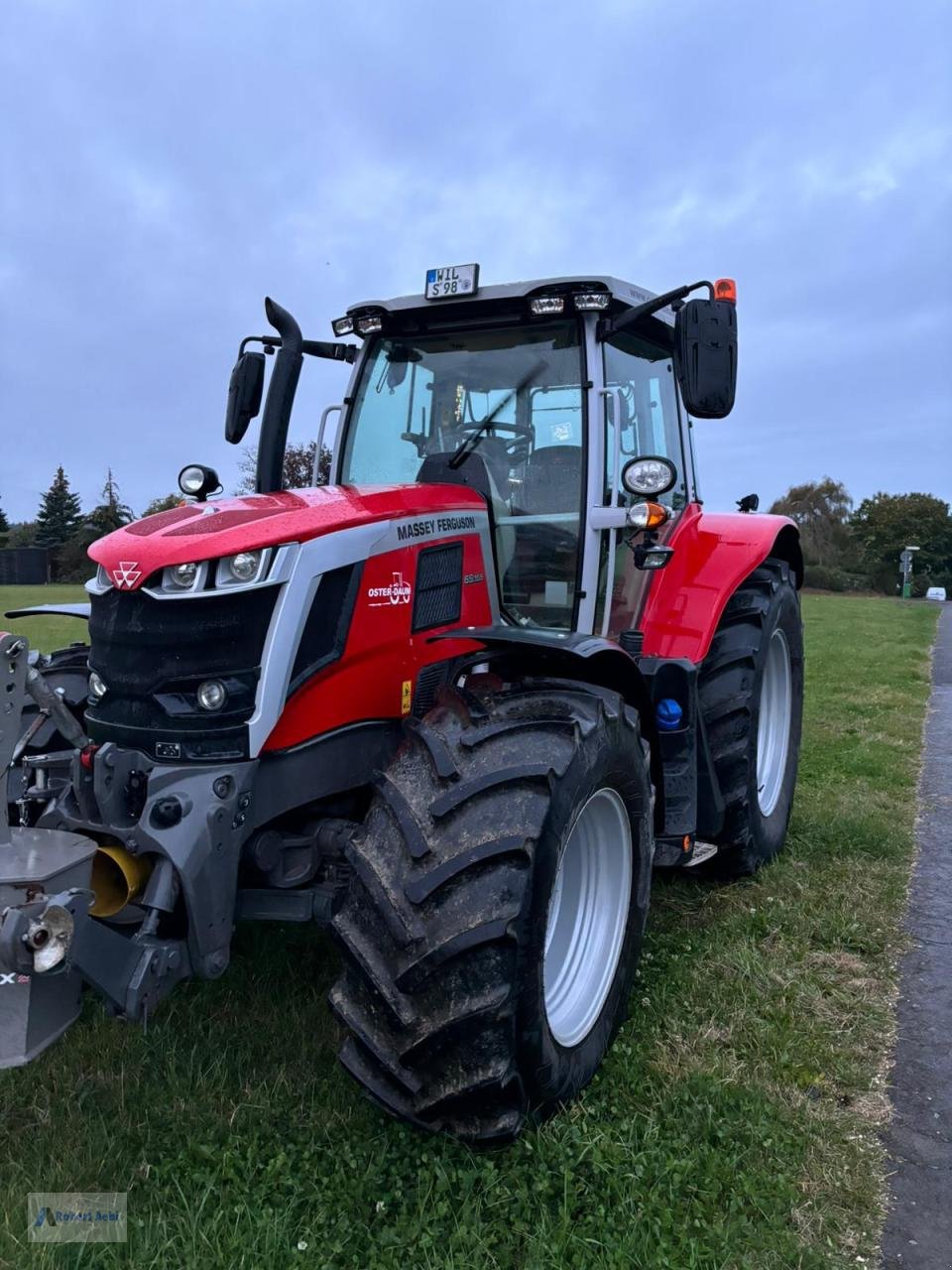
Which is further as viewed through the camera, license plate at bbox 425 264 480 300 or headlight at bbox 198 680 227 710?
license plate at bbox 425 264 480 300

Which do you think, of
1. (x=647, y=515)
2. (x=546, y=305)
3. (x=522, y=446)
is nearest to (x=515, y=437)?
(x=522, y=446)

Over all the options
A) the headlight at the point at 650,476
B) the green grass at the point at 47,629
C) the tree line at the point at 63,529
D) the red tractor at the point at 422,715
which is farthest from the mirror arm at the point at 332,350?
the tree line at the point at 63,529

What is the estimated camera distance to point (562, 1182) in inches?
94.8

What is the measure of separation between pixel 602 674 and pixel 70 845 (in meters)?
1.61

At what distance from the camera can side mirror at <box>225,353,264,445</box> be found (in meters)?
3.69

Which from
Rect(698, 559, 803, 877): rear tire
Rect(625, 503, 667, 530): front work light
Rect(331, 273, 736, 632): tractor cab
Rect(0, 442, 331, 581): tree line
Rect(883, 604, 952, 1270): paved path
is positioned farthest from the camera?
Rect(0, 442, 331, 581): tree line

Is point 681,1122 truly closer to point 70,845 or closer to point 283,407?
point 70,845

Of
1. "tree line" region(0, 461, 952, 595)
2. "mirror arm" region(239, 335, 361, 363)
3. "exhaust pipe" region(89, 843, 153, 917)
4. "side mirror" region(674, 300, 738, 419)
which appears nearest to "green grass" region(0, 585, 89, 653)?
"mirror arm" region(239, 335, 361, 363)

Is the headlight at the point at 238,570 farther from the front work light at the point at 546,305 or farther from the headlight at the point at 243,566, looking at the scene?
the front work light at the point at 546,305

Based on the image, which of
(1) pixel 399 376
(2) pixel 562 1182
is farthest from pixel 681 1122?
(1) pixel 399 376

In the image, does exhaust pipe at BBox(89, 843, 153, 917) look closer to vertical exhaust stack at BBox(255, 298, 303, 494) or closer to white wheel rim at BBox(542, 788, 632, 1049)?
white wheel rim at BBox(542, 788, 632, 1049)

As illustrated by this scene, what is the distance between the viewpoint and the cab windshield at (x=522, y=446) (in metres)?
3.57

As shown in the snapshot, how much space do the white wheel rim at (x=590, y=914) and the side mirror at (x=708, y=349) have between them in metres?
1.34

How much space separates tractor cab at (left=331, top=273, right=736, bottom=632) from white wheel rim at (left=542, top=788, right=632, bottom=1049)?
0.85 metres
